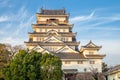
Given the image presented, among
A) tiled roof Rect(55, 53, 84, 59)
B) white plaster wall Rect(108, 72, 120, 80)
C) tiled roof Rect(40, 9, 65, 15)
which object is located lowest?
white plaster wall Rect(108, 72, 120, 80)

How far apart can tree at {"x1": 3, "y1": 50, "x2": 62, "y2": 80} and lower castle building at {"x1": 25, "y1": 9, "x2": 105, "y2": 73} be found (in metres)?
15.3

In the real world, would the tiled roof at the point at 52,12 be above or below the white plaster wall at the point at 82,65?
above

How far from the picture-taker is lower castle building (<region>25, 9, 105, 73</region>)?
48125 mm

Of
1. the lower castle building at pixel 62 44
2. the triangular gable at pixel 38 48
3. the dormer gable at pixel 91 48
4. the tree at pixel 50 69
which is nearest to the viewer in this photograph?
the tree at pixel 50 69

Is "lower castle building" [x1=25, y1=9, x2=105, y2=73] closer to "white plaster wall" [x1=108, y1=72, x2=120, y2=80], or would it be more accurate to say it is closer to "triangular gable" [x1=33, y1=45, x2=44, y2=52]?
"triangular gable" [x1=33, y1=45, x2=44, y2=52]

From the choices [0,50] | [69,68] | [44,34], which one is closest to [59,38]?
[44,34]

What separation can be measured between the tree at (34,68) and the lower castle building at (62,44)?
15284 millimetres

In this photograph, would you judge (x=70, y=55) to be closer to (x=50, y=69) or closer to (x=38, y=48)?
(x=38, y=48)

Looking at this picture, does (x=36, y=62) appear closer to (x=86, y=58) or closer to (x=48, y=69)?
(x=48, y=69)

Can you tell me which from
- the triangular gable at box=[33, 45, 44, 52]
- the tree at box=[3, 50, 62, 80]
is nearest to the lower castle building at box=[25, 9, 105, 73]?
the triangular gable at box=[33, 45, 44, 52]

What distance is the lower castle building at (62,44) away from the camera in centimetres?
4812

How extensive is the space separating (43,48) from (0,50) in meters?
8.20

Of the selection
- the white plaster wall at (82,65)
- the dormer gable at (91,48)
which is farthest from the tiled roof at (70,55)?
the dormer gable at (91,48)

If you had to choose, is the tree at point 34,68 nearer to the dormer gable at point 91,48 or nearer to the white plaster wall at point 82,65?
the white plaster wall at point 82,65
